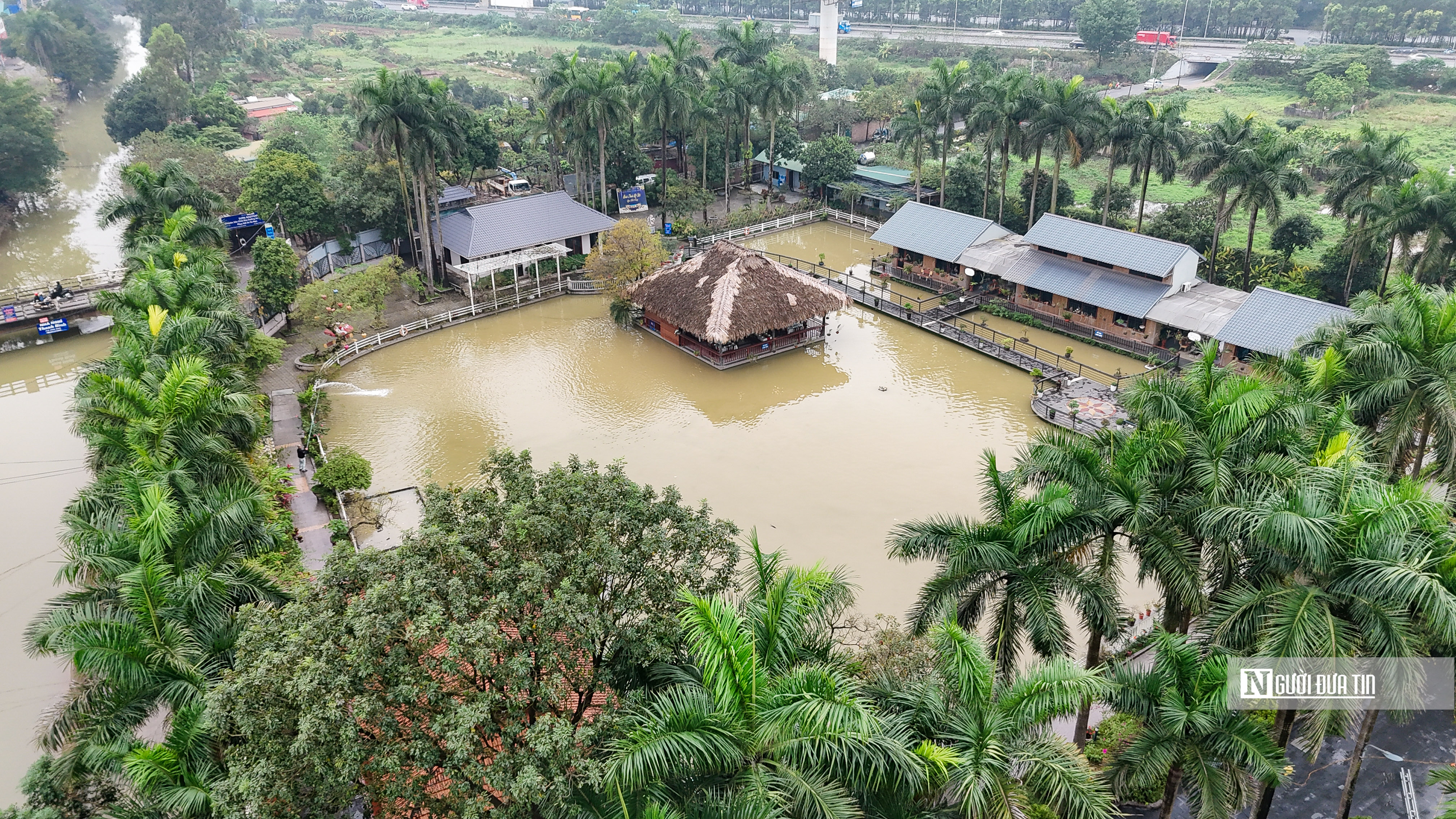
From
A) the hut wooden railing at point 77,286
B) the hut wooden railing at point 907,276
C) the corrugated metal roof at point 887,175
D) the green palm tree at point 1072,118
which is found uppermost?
the green palm tree at point 1072,118

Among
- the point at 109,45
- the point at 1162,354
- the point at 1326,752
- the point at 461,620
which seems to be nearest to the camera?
the point at 461,620

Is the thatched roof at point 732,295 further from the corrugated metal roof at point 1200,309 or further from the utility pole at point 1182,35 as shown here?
the utility pole at point 1182,35

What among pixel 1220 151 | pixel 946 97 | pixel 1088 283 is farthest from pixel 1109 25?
pixel 1088 283

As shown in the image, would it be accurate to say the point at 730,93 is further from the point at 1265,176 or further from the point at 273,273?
the point at 1265,176

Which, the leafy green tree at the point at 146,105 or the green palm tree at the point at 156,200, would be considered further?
the leafy green tree at the point at 146,105

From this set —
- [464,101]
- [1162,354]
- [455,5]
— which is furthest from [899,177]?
[455,5]

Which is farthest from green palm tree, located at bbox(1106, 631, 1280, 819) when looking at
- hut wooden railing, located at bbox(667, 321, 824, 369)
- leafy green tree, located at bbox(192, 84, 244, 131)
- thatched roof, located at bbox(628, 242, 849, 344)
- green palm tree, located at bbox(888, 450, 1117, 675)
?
leafy green tree, located at bbox(192, 84, 244, 131)

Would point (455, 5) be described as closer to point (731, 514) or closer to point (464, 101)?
point (464, 101)

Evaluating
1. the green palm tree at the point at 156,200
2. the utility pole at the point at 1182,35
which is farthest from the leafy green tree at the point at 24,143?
the utility pole at the point at 1182,35
